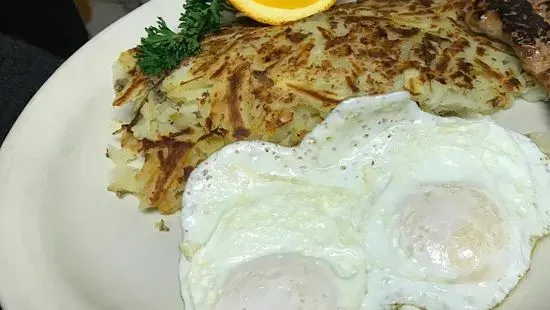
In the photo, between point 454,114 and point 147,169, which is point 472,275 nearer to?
point 454,114

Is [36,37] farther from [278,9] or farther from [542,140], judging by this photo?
[542,140]

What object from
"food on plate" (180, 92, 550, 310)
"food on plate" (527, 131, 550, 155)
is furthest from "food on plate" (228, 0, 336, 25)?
"food on plate" (527, 131, 550, 155)

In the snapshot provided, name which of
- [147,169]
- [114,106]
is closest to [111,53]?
[114,106]

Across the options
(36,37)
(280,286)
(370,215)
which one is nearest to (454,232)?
(370,215)

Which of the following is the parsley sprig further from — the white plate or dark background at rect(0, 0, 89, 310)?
dark background at rect(0, 0, 89, 310)

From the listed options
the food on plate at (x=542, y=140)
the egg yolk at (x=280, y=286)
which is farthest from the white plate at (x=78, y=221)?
the egg yolk at (x=280, y=286)

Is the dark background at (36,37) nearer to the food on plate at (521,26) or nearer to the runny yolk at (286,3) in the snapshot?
the runny yolk at (286,3)

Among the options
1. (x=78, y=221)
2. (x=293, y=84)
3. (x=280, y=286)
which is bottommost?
(x=78, y=221)

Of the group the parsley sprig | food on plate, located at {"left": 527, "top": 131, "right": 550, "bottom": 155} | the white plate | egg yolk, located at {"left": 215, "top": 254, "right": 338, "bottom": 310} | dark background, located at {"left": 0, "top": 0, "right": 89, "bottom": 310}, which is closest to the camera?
egg yolk, located at {"left": 215, "top": 254, "right": 338, "bottom": 310}
